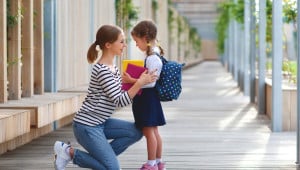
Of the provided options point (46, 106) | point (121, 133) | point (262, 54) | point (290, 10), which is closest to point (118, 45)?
point (121, 133)

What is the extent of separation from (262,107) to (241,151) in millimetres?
4965

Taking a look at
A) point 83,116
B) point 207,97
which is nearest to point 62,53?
point 83,116

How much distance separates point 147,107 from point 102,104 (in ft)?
1.86

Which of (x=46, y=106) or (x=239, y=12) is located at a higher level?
(x=239, y=12)

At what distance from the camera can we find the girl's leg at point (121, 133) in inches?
238

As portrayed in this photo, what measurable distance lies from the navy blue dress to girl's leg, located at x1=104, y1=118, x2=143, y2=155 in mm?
140

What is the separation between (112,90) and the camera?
575 cm

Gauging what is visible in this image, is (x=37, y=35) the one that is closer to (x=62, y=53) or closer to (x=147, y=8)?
(x=62, y=53)

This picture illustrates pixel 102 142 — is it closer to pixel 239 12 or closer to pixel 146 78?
pixel 146 78

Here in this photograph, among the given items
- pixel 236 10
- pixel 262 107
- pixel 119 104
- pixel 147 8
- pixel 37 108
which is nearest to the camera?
pixel 119 104

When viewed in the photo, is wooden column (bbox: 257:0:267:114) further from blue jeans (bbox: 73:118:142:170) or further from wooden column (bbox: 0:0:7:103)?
blue jeans (bbox: 73:118:142:170)

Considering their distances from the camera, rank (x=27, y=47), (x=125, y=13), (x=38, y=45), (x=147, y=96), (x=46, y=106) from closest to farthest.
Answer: (x=147, y=96)
(x=46, y=106)
(x=27, y=47)
(x=38, y=45)
(x=125, y=13)

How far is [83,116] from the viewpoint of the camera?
5.85 m

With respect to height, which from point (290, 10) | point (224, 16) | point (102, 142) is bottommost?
point (102, 142)
